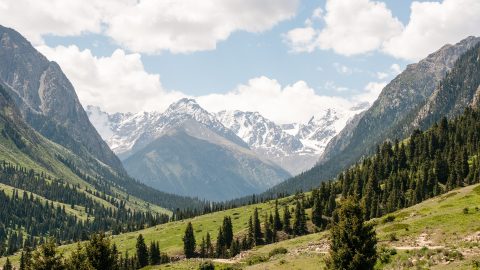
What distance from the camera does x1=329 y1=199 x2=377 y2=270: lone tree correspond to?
1911 inches

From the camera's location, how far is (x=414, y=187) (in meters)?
152

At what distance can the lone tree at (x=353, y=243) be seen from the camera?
48.5 metres

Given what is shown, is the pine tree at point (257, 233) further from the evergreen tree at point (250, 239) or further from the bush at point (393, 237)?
the bush at point (393, 237)

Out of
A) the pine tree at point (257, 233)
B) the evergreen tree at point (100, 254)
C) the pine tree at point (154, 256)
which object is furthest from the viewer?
the pine tree at point (257, 233)

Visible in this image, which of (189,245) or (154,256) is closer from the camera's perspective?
(154,256)

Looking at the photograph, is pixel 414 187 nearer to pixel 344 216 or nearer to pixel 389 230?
pixel 389 230

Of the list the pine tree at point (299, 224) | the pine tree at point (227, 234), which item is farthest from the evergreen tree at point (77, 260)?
the pine tree at point (299, 224)

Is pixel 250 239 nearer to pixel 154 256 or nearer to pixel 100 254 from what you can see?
pixel 154 256

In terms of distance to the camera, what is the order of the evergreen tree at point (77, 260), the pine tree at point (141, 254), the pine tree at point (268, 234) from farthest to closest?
the pine tree at point (268, 234), the pine tree at point (141, 254), the evergreen tree at point (77, 260)

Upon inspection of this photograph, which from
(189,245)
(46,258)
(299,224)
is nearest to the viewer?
(46,258)

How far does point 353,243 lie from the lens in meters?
49.6

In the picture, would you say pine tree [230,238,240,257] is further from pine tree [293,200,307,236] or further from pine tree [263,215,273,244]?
pine tree [293,200,307,236]

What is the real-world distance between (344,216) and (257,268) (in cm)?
2556

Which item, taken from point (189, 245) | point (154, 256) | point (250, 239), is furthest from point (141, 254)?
point (250, 239)
